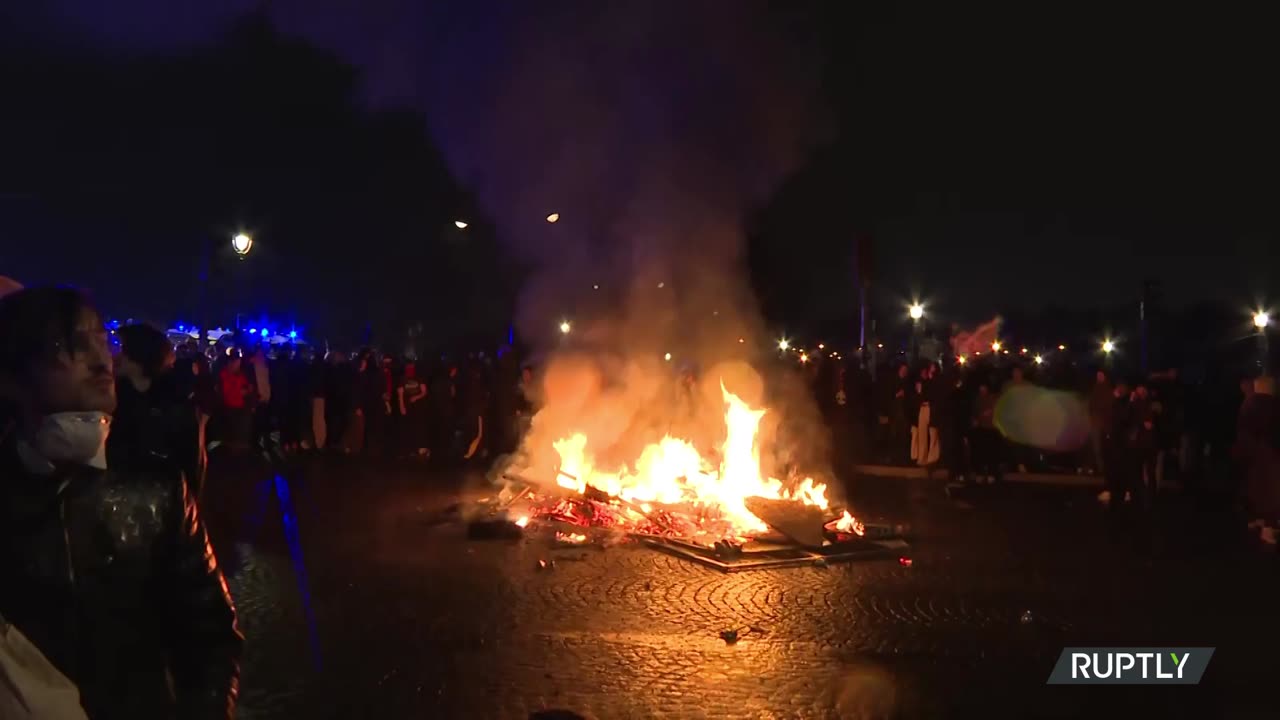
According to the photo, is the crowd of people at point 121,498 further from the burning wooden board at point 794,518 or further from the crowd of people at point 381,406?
the crowd of people at point 381,406

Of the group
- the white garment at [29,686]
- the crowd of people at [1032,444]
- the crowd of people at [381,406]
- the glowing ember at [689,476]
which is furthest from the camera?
the crowd of people at [381,406]

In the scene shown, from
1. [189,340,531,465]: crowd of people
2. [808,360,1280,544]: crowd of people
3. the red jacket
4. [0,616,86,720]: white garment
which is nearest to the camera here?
[0,616,86,720]: white garment

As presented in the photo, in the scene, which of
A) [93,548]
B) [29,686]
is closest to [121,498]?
[93,548]

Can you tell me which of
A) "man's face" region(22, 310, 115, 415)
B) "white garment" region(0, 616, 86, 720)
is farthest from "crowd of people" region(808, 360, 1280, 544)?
"white garment" region(0, 616, 86, 720)

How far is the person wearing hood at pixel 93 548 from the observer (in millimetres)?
2066

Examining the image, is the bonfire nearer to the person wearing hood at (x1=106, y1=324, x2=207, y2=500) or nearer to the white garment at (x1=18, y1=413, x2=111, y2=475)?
the person wearing hood at (x1=106, y1=324, x2=207, y2=500)

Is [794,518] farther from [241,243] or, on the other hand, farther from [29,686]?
[241,243]

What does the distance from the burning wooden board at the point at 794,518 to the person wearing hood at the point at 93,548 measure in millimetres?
8605

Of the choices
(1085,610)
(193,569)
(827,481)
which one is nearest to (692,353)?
(827,481)

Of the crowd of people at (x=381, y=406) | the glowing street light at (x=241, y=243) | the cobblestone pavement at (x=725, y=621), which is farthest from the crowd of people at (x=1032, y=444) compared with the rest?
the glowing street light at (x=241, y=243)

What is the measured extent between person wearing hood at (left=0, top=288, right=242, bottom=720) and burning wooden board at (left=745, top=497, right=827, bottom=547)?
28.2 feet

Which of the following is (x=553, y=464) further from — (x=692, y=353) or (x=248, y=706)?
(x=248, y=706)

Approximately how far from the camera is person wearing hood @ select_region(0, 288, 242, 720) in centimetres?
207

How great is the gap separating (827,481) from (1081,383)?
6.98m
